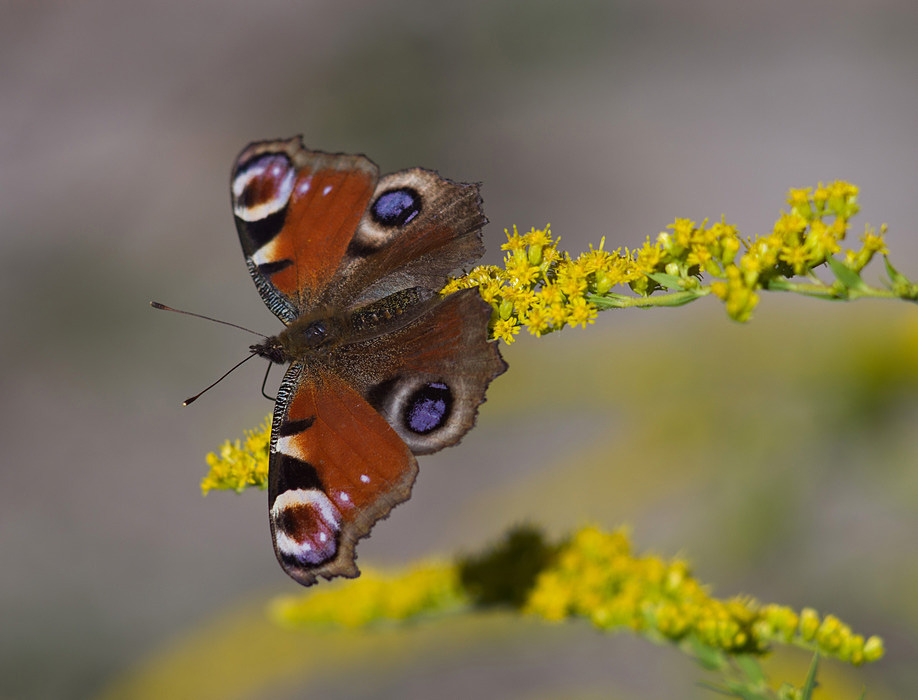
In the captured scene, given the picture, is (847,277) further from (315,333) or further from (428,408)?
(315,333)

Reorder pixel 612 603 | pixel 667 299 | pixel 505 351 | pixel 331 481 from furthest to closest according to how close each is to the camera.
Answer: pixel 505 351, pixel 612 603, pixel 331 481, pixel 667 299

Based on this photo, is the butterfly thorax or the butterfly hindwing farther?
the butterfly thorax

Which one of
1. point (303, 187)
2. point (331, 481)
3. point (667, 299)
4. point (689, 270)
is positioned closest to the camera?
point (667, 299)

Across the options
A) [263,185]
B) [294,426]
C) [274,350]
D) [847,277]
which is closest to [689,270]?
[847,277]

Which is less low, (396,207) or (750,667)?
(396,207)

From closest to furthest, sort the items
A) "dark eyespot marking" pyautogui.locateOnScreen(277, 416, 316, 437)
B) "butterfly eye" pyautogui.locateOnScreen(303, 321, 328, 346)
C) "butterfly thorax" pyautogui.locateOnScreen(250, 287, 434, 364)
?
"dark eyespot marking" pyautogui.locateOnScreen(277, 416, 316, 437) < "butterfly thorax" pyautogui.locateOnScreen(250, 287, 434, 364) < "butterfly eye" pyautogui.locateOnScreen(303, 321, 328, 346)

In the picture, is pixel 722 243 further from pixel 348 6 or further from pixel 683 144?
pixel 348 6

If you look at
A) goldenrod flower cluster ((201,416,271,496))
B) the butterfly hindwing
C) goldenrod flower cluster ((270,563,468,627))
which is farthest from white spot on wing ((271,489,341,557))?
goldenrod flower cluster ((270,563,468,627))

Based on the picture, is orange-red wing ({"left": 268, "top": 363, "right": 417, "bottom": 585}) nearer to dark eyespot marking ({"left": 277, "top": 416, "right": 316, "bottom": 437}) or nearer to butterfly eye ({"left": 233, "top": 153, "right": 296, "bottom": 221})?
dark eyespot marking ({"left": 277, "top": 416, "right": 316, "bottom": 437})
